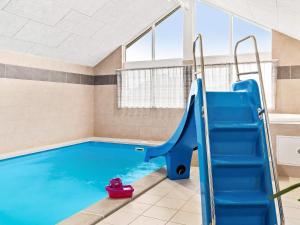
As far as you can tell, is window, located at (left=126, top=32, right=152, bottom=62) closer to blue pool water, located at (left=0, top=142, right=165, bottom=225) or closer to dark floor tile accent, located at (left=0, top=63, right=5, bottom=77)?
blue pool water, located at (left=0, top=142, right=165, bottom=225)

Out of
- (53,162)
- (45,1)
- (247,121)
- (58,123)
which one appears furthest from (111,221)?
(58,123)

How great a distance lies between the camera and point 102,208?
2670mm

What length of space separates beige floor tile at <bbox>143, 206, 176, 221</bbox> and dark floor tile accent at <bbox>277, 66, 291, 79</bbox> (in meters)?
4.21

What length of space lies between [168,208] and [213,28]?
188 inches

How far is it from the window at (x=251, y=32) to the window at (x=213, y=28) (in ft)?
0.62

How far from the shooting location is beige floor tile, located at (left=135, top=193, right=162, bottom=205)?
296cm

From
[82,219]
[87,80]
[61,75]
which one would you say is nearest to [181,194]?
[82,219]

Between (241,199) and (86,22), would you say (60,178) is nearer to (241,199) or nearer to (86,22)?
(241,199)

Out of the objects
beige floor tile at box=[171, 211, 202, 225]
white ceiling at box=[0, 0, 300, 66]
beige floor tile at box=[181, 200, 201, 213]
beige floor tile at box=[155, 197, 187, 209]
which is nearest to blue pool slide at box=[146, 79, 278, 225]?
beige floor tile at box=[171, 211, 202, 225]

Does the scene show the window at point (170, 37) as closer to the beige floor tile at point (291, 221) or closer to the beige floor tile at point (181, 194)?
the beige floor tile at point (181, 194)

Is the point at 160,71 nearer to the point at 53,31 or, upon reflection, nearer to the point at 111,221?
the point at 53,31

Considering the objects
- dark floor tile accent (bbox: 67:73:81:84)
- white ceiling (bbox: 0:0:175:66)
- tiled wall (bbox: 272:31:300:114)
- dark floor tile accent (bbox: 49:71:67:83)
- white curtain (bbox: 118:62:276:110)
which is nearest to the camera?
white ceiling (bbox: 0:0:175:66)

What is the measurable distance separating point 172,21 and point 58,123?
3.64 metres

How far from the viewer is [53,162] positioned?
17.0 feet
